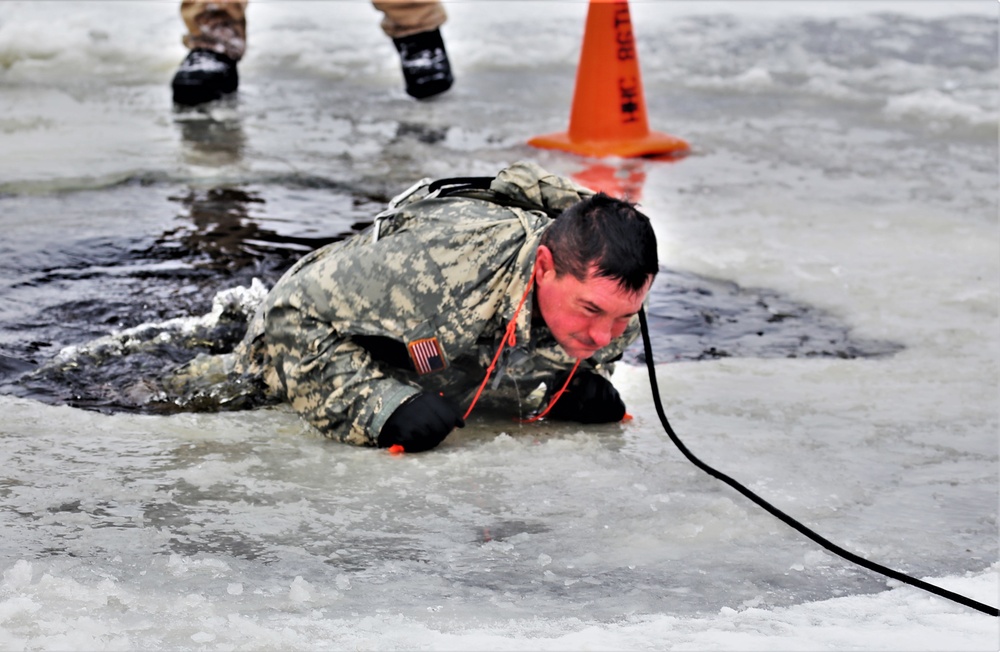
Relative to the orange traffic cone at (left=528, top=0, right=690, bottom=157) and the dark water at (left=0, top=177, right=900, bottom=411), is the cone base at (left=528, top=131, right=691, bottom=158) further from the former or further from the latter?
the dark water at (left=0, top=177, right=900, bottom=411)

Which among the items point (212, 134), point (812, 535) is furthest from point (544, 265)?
point (212, 134)

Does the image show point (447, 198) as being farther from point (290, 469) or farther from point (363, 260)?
point (290, 469)

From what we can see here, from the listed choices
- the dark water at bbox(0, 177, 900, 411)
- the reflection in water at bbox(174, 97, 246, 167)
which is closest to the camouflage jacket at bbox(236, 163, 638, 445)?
the dark water at bbox(0, 177, 900, 411)

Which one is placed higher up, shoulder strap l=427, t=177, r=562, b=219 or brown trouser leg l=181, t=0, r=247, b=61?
brown trouser leg l=181, t=0, r=247, b=61

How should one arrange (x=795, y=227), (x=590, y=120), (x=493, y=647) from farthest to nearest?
(x=590, y=120)
(x=795, y=227)
(x=493, y=647)

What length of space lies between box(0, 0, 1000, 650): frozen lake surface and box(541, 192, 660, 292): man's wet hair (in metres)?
0.46

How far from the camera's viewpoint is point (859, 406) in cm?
312

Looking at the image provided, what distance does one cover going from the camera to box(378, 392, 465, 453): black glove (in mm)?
2652

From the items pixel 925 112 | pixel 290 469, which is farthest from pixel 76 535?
pixel 925 112

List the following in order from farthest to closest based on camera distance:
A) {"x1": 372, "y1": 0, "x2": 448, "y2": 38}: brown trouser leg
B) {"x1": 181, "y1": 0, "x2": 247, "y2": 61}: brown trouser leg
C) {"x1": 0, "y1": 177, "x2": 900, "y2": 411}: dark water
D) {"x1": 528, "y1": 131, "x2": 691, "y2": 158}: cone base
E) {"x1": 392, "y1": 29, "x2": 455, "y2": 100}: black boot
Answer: {"x1": 392, "y1": 29, "x2": 455, "y2": 100}: black boot
{"x1": 372, "y1": 0, "x2": 448, "y2": 38}: brown trouser leg
{"x1": 181, "y1": 0, "x2": 247, "y2": 61}: brown trouser leg
{"x1": 528, "y1": 131, "x2": 691, "y2": 158}: cone base
{"x1": 0, "y1": 177, "x2": 900, "y2": 411}: dark water

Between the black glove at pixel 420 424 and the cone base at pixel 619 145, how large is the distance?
3.31m

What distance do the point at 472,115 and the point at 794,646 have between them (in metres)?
5.00

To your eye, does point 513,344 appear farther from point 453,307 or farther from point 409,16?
point 409,16

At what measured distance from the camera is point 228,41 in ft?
21.2
